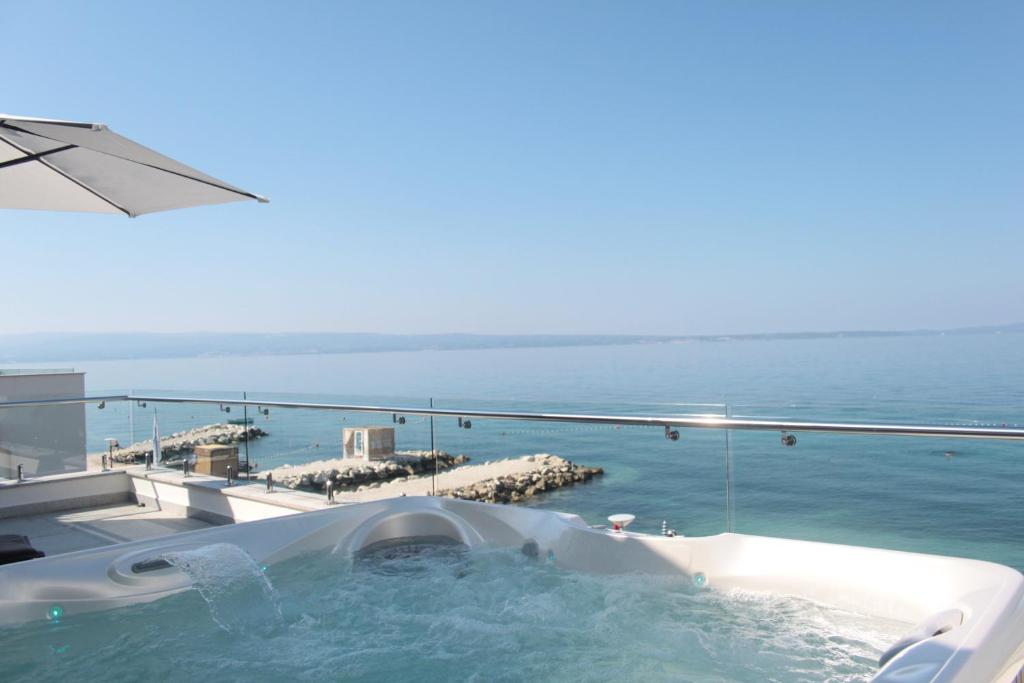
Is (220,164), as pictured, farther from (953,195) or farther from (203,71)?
(953,195)

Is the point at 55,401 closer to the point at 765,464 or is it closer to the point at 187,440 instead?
the point at 187,440

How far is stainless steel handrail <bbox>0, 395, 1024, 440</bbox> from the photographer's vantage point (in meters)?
2.77

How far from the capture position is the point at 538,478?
28.3 feet

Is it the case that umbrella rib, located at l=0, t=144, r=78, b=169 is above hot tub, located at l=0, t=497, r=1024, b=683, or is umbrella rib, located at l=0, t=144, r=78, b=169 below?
above

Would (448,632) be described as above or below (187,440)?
below

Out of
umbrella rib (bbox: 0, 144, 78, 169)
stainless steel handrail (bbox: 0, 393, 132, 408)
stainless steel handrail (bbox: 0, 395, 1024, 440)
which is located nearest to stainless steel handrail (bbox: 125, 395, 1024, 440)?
stainless steel handrail (bbox: 0, 395, 1024, 440)

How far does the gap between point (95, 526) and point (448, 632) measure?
11.8ft

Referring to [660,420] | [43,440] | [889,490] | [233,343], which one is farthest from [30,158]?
[233,343]

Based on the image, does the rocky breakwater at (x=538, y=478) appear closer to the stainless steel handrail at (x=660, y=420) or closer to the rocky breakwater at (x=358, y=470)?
the rocky breakwater at (x=358, y=470)

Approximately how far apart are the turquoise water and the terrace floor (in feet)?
5.84

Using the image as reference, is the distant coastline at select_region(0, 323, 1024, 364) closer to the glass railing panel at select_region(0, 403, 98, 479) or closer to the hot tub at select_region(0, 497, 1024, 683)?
the glass railing panel at select_region(0, 403, 98, 479)

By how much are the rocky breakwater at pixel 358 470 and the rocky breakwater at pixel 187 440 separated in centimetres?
56

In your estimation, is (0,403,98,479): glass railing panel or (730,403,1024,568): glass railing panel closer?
(730,403,1024,568): glass railing panel

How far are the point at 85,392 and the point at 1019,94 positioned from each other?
5271cm
